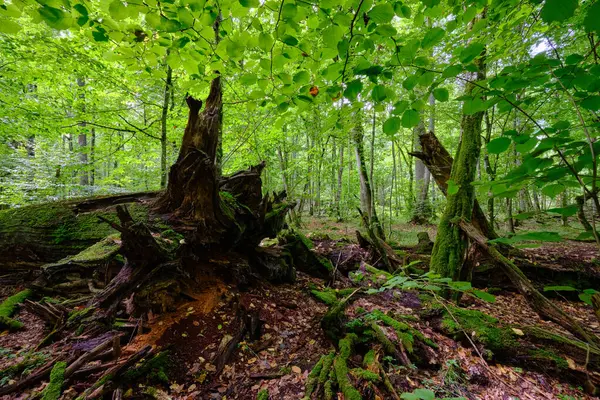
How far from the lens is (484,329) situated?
3092 mm

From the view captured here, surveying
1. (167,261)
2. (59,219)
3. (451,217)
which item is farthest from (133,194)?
(451,217)

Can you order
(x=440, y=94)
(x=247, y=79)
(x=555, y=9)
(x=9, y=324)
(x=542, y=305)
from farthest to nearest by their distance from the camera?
1. (x=9, y=324)
2. (x=542, y=305)
3. (x=247, y=79)
4. (x=440, y=94)
5. (x=555, y=9)

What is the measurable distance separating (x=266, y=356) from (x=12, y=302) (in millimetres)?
3540

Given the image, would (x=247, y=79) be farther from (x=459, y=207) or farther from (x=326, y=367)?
(x=459, y=207)

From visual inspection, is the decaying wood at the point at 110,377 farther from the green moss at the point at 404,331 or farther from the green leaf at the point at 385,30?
the green leaf at the point at 385,30

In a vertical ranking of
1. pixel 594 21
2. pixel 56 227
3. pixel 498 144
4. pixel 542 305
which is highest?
pixel 594 21

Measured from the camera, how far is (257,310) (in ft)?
11.8

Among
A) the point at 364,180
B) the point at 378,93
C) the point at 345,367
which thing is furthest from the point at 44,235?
the point at 364,180

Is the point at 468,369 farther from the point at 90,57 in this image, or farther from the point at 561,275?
the point at 90,57

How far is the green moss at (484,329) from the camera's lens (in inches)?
115

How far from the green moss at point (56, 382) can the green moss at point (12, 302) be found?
1.69 m

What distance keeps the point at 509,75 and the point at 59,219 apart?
5623 millimetres

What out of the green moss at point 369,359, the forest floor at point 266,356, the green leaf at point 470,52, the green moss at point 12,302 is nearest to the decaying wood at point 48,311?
the forest floor at point 266,356

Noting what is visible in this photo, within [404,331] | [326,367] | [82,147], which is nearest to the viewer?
[326,367]
